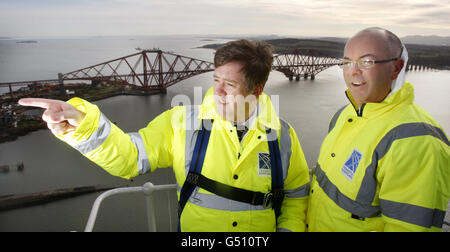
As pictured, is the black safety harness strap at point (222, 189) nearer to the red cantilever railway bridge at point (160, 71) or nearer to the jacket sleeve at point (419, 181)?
the jacket sleeve at point (419, 181)

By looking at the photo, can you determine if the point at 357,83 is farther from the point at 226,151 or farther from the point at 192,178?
the point at 192,178

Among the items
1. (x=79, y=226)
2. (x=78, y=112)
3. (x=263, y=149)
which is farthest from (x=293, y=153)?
(x=79, y=226)

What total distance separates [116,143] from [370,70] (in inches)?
31.6

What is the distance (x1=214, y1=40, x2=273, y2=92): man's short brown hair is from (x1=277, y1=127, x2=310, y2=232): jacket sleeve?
243mm

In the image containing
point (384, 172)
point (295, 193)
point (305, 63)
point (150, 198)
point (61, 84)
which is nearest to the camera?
point (384, 172)

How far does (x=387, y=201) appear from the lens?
0.77 metres

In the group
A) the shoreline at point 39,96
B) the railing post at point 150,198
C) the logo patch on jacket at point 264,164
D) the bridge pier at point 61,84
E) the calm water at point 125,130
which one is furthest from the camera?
the bridge pier at point 61,84

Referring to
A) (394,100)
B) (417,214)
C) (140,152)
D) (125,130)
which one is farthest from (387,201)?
(125,130)

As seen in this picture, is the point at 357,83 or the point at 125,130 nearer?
the point at 357,83

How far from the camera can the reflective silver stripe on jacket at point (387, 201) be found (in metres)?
0.72

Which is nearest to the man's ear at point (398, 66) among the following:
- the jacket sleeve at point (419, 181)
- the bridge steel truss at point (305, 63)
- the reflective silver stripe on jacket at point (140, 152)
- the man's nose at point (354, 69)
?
the man's nose at point (354, 69)

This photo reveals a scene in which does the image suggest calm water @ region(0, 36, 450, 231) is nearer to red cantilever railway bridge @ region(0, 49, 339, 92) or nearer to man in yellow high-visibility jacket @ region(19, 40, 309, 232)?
red cantilever railway bridge @ region(0, 49, 339, 92)

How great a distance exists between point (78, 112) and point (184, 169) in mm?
367

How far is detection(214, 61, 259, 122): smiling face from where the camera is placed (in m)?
0.87
